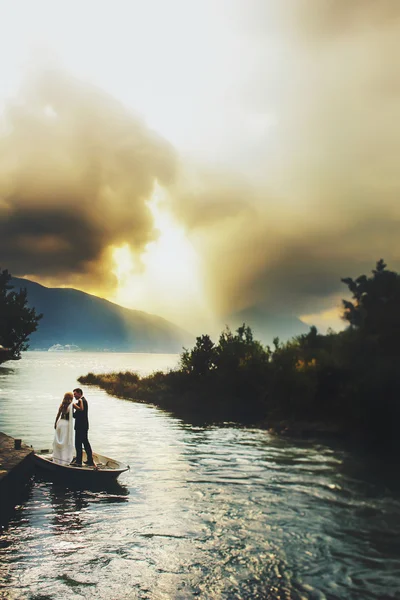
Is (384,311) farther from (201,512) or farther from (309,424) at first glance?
(201,512)

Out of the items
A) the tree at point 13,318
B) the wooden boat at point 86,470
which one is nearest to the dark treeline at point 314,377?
the wooden boat at point 86,470

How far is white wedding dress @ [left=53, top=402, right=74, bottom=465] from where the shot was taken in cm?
2289

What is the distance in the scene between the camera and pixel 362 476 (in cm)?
2828

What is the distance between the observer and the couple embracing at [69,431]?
74.8 feet

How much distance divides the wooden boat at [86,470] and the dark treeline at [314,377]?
69.8ft

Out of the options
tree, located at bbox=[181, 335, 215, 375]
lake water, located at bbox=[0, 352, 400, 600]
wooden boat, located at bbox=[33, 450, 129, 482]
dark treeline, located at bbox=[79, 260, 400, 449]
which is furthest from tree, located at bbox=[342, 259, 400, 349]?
tree, located at bbox=[181, 335, 215, 375]

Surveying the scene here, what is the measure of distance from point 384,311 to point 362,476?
13380 mm

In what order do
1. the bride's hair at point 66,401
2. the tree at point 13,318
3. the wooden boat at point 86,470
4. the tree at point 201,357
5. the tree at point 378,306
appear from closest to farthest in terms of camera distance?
1. the wooden boat at point 86,470
2. the bride's hair at point 66,401
3. the tree at point 378,306
4. the tree at point 201,357
5. the tree at point 13,318

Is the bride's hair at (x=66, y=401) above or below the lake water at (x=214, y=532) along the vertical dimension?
above

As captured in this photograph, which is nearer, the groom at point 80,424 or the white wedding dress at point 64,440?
the groom at point 80,424

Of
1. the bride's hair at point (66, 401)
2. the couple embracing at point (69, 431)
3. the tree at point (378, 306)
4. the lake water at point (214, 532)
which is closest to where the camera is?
the lake water at point (214, 532)

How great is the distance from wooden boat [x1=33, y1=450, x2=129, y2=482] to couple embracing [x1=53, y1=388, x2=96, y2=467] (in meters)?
0.31

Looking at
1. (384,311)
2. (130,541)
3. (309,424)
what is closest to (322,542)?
(130,541)

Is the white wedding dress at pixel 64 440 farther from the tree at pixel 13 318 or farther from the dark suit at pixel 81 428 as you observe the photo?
the tree at pixel 13 318
